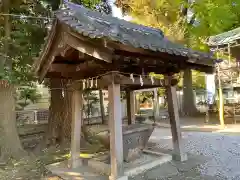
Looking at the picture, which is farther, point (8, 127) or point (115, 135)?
point (8, 127)

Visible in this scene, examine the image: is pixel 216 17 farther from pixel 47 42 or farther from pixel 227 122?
pixel 47 42

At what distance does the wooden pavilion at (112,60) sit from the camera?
4.55 m

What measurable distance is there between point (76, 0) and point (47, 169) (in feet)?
21.0

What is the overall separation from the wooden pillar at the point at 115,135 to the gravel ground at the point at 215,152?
2.82ft

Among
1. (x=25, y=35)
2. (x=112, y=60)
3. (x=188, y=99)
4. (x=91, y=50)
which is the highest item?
(x=25, y=35)

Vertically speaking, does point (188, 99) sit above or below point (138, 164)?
above

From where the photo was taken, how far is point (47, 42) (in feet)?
17.5

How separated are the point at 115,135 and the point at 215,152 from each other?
3889 millimetres

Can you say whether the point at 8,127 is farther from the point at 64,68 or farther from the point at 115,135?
the point at 115,135

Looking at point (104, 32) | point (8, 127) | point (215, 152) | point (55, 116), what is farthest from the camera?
point (55, 116)

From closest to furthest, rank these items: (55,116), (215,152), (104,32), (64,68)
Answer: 1. (104,32)
2. (64,68)
3. (215,152)
4. (55,116)

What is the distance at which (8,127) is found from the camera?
320 inches

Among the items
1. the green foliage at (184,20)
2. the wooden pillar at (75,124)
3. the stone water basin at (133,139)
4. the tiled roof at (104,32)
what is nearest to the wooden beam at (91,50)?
the tiled roof at (104,32)

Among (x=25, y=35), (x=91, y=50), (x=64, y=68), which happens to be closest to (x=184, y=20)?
(x=25, y=35)
